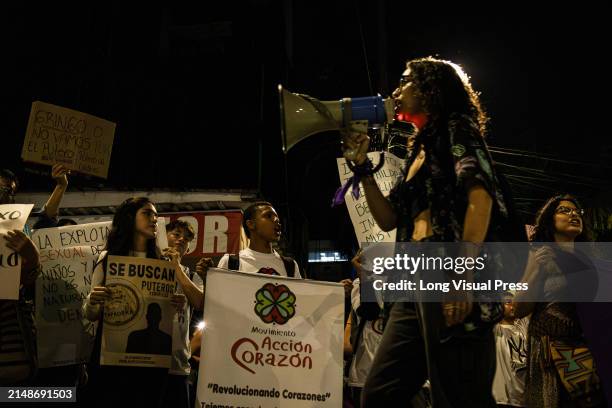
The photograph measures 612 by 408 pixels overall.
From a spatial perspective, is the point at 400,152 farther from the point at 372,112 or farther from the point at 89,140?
the point at 372,112

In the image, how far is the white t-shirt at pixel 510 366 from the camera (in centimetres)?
556

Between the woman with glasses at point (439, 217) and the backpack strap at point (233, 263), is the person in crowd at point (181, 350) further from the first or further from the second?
the woman with glasses at point (439, 217)

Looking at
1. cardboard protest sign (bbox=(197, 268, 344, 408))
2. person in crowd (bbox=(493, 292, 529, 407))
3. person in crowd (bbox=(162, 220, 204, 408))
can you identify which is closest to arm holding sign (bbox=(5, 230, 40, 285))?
person in crowd (bbox=(162, 220, 204, 408))

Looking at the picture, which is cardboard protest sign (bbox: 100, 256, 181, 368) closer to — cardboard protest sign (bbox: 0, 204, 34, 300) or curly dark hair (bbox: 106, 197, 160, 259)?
curly dark hair (bbox: 106, 197, 160, 259)

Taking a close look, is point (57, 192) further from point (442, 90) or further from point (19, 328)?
point (442, 90)

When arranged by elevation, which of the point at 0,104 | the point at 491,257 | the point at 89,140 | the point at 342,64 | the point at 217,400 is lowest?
the point at 217,400

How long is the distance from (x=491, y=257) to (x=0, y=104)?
30.4 feet

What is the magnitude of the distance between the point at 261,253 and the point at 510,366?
110 inches

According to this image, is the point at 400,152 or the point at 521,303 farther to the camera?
the point at 400,152

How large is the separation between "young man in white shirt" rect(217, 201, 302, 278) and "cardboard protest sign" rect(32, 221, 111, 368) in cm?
131

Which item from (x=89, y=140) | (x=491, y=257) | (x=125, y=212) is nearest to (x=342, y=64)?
(x=89, y=140)

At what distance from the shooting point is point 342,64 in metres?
12.7

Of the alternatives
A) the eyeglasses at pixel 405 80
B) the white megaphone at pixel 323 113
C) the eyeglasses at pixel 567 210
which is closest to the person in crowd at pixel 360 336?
the eyeglasses at pixel 567 210

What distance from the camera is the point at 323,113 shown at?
2.54 metres
